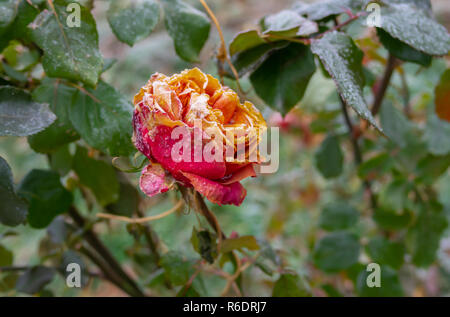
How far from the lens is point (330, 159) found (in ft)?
2.10

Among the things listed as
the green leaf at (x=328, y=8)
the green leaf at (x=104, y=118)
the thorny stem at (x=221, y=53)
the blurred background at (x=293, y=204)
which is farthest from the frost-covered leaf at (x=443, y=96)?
the green leaf at (x=104, y=118)

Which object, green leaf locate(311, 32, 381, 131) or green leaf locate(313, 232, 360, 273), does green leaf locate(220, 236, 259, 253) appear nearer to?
green leaf locate(311, 32, 381, 131)

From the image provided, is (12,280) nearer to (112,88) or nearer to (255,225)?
(112,88)

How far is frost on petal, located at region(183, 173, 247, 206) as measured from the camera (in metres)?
0.26

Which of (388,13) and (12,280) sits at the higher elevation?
(388,13)

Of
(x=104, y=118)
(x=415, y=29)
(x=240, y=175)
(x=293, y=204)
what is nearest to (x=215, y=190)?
(x=240, y=175)

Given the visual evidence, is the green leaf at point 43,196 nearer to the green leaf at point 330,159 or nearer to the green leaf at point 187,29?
the green leaf at point 187,29

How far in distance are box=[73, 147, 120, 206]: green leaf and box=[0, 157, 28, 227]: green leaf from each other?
4.2 inches

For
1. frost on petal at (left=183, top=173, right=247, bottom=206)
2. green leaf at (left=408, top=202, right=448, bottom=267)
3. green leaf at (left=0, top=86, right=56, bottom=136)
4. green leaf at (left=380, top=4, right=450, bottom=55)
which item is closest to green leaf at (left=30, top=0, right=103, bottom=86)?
green leaf at (left=0, top=86, right=56, bottom=136)

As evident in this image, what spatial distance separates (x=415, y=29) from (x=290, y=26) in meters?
0.12

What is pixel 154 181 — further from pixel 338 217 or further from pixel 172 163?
pixel 338 217
